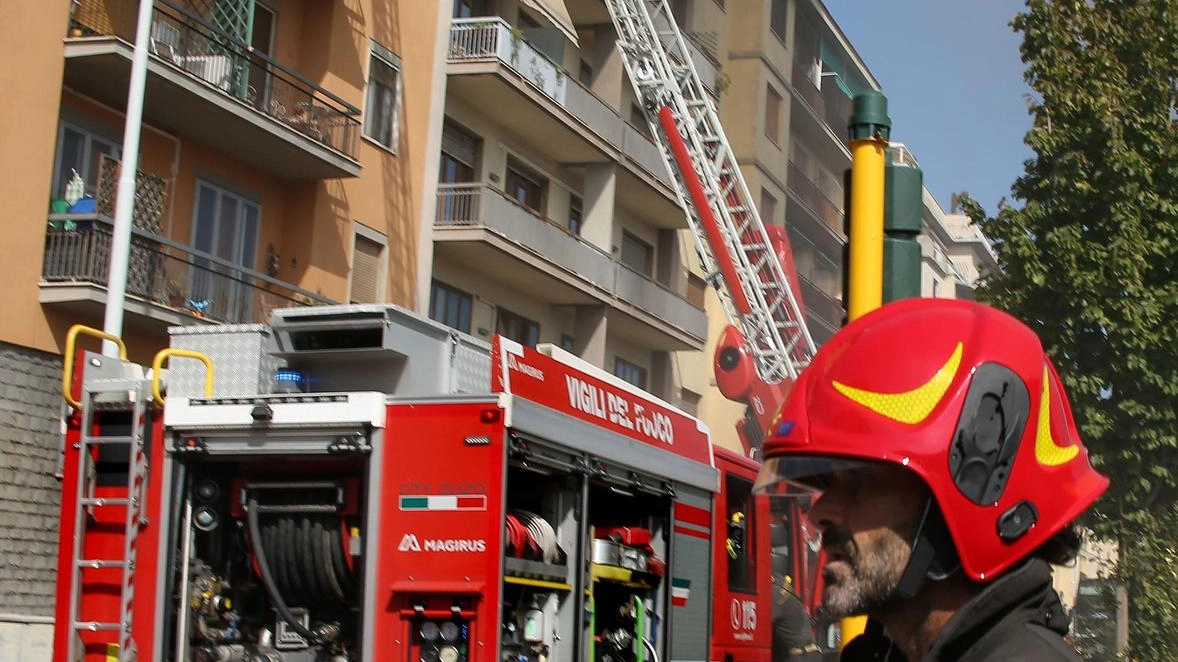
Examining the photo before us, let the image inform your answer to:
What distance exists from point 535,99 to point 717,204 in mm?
3314

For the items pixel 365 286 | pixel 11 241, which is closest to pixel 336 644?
pixel 11 241

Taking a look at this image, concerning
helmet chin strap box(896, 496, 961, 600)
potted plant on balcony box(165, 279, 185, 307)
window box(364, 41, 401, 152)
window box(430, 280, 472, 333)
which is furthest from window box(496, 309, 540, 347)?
helmet chin strap box(896, 496, 961, 600)

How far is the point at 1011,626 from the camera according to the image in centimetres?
220

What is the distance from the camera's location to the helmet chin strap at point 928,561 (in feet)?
7.63

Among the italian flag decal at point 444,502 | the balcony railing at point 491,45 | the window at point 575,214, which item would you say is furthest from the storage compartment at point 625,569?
the window at point 575,214

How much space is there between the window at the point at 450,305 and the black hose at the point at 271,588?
16701mm

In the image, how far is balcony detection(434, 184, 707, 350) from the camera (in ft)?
81.8

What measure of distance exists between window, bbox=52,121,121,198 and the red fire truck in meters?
9.23

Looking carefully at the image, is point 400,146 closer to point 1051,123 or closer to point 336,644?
point 1051,123

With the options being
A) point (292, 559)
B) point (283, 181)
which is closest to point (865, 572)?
point (292, 559)

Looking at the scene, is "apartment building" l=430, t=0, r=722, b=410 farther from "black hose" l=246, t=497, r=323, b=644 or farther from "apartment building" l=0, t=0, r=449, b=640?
"black hose" l=246, t=497, r=323, b=644

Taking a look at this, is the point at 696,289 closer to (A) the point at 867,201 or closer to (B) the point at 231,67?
(B) the point at 231,67

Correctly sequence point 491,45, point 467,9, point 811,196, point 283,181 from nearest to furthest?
point 283,181, point 491,45, point 467,9, point 811,196

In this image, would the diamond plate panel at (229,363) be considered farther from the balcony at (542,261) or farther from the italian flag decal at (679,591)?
the balcony at (542,261)
